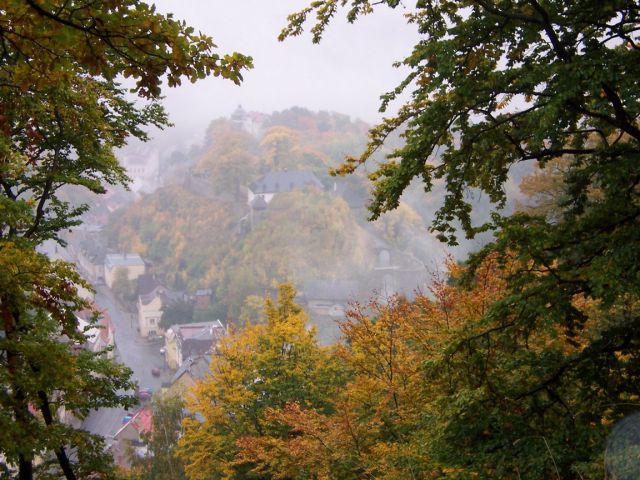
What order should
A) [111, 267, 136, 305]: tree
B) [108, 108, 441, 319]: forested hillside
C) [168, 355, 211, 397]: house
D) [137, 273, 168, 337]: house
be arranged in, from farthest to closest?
1. [111, 267, 136, 305]: tree
2. [108, 108, 441, 319]: forested hillside
3. [137, 273, 168, 337]: house
4. [168, 355, 211, 397]: house

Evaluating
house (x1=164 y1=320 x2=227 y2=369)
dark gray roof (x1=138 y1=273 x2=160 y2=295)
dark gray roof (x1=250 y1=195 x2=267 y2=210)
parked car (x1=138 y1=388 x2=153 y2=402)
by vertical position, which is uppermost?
dark gray roof (x1=250 y1=195 x2=267 y2=210)

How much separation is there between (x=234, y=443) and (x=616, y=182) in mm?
11551

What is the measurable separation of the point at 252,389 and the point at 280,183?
50546 millimetres

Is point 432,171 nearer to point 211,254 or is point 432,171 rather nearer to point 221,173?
point 211,254

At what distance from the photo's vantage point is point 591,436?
4.29 meters

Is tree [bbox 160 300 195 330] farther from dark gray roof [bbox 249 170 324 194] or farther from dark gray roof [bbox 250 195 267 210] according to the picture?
dark gray roof [bbox 249 170 324 194]

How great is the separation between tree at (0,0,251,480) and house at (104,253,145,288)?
175ft

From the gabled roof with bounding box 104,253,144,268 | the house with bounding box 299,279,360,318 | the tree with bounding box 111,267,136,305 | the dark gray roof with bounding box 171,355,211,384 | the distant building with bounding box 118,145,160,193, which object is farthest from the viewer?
the distant building with bounding box 118,145,160,193

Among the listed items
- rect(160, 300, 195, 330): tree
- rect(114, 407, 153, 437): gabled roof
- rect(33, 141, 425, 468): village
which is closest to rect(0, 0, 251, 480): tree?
rect(33, 141, 425, 468): village

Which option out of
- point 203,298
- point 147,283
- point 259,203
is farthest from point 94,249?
point 259,203

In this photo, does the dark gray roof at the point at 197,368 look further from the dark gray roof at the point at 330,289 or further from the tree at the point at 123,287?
the tree at the point at 123,287

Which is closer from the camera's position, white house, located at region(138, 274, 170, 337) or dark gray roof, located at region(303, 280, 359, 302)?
dark gray roof, located at region(303, 280, 359, 302)

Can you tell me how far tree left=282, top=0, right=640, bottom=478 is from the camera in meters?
4.29

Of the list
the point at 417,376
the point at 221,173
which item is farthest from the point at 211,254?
the point at 417,376
